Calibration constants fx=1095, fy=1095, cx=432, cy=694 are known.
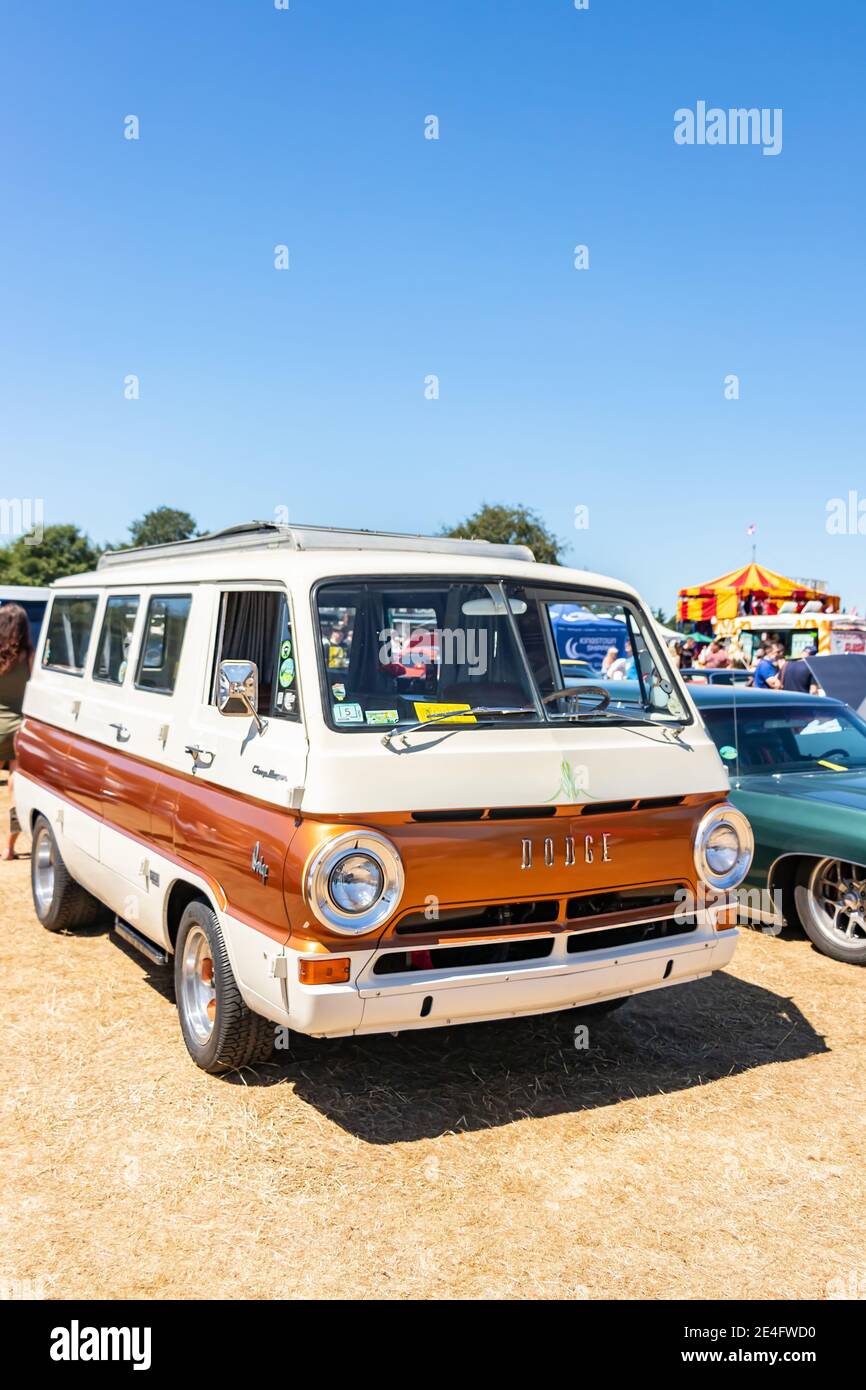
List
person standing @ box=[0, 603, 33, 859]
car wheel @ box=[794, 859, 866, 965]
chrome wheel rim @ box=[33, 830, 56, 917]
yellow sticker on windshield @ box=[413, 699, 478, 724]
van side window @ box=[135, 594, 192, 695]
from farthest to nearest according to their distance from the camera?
1. person standing @ box=[0, 603, 33, 859]
2. chrome wheel rim @ box=[33, 830, 56, 917]
3. car wheel @ box=[794, 859, 866, 965]
4. van side window @ box=[135, 594, 192, 695]
5. yellow sticker on windshield @ box=[413, 699, 478, 724]

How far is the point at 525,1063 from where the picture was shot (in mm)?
4723

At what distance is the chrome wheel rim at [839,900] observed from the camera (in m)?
6.29

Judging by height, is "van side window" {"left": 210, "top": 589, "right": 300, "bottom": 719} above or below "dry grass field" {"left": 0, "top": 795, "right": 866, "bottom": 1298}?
above

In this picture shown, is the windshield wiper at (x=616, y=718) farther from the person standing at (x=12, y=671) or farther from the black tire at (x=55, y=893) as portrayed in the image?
the person standing at (x=12, y=671)

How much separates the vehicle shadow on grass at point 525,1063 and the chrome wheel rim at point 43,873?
8.71 ft

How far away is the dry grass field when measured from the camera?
3.24 meters

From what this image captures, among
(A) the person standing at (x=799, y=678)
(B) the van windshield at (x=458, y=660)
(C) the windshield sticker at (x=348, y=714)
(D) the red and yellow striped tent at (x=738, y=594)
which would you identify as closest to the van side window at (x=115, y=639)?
(B) the van windshield at (x=458, y=660)

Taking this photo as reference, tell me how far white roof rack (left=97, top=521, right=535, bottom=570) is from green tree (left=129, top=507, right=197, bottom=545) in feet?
279

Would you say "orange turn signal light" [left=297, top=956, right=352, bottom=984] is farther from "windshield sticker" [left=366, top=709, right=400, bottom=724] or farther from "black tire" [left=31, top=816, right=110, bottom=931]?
"black tire" [left=31, top=816, right=110, bottom=931]

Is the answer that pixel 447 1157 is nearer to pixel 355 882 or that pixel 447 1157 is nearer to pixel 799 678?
pixel 355 882

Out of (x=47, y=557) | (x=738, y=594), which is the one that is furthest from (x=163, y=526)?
(x=738, y=594)

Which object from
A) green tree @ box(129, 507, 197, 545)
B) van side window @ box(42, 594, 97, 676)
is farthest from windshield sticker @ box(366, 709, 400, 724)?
green tree @ box(129, 507, 197, 545)

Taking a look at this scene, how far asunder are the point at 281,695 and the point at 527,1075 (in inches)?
75.3
